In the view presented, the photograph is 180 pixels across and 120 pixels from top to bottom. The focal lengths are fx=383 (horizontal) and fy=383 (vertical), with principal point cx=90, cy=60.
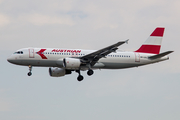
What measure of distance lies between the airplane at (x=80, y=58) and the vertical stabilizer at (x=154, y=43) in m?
0.48

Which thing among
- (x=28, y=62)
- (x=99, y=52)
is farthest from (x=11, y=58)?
(x=99, y=52)

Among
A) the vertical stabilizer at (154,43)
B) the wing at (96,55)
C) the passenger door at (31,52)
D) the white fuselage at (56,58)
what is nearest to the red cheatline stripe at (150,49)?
the vertical stabilizer at (154,43)

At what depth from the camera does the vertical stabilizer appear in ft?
198

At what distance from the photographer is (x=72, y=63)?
52.8 meters

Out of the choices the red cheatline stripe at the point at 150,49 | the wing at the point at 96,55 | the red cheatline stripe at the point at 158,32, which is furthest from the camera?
the red cheatline stripe at the point at 158,32

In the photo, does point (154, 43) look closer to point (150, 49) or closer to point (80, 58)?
point (150, 49)

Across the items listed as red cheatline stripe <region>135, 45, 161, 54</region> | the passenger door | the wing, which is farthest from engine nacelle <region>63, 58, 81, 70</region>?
red cheatline stripe <region>135, 45, 161, 54</region>

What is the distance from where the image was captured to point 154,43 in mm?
61406

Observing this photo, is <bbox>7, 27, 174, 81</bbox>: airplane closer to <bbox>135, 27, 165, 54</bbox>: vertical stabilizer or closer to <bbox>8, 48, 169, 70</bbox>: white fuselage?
<bbox>8, 48, 169, 70</bbox>: white fuselage

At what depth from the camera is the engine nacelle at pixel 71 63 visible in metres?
52.7

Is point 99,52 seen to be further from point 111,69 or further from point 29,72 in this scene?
point 29,72

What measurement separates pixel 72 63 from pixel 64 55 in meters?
2.05

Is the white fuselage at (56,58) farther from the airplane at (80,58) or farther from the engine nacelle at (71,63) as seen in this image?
the engine nacelle at (71,63)

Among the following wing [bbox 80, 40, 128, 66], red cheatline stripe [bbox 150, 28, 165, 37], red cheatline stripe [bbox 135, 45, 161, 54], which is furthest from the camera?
red cheatline stripe [bbox 150, 28, 165, 37]
